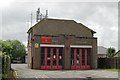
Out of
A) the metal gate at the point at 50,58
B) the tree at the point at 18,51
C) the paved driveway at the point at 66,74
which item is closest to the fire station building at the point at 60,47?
the metal gate at the point at 50,58

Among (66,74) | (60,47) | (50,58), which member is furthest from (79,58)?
(66,74)

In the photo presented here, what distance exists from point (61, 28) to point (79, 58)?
6640mm

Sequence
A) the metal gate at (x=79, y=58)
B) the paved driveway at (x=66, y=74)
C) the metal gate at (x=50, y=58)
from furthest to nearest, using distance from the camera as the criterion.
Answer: the metal gate at (x=79, y=58)
the metal gate at (x=50, y=58)
the paved driveway at (x=66, y=74)

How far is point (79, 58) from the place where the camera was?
43812mm

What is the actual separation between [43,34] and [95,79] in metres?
21.7

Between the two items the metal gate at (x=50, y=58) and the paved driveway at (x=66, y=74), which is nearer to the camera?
the paved driveway at (x=66, y=74)

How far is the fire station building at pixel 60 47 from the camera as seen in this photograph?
138ft

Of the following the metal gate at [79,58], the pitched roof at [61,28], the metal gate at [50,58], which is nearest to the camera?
the metal gate at [50,58]

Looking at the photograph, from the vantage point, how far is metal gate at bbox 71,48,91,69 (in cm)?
4362

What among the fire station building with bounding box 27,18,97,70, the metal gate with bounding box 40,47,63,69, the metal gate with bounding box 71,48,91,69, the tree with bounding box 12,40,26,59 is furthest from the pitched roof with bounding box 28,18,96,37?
the tree with bounding box 12,40,26,59

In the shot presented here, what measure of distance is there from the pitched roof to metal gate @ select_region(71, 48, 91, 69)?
4.18m

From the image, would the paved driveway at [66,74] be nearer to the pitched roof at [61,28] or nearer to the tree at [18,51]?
the pitched roof at [61,28]

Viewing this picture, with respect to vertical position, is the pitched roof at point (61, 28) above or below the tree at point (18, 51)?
above

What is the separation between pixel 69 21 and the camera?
47875mm
